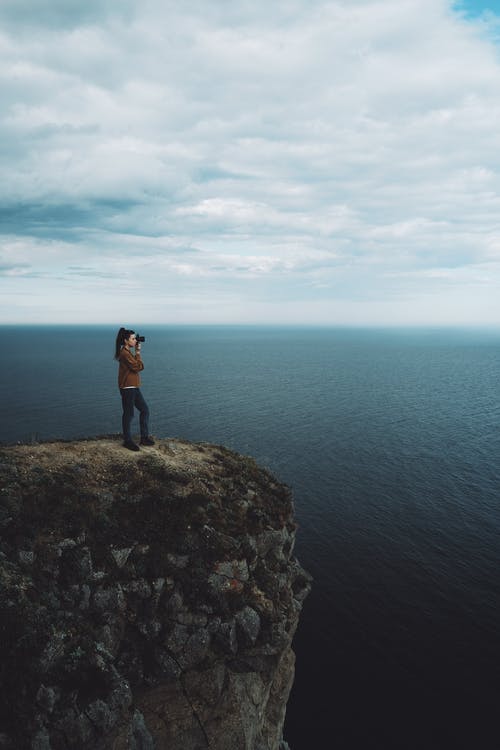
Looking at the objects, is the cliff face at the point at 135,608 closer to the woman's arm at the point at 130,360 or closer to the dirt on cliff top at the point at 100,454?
the dirt on cliff top at the point at 100,454

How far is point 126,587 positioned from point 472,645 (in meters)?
29.1

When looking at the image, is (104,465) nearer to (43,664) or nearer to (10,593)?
(10,593)

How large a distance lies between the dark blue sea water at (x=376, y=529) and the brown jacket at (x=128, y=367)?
24.9 m

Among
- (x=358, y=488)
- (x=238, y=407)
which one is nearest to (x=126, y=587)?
(x=358, y=488)

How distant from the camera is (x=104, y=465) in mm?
22109

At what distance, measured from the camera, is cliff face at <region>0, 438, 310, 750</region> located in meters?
14.2

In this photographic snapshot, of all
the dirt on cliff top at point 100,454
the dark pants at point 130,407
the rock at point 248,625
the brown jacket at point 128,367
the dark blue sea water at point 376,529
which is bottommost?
the dark blue sea water at point 376,529

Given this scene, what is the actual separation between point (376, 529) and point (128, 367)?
37.7 m

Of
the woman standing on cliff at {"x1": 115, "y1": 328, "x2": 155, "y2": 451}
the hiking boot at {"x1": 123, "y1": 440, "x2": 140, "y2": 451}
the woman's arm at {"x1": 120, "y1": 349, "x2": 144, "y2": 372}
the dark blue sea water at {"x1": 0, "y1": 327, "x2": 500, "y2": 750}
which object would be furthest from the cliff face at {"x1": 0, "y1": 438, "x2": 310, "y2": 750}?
the dark blue sea water at {"x1": 0, "y1": 327, "x2": 500, "y2": 750}

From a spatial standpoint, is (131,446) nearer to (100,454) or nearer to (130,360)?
(100,454)

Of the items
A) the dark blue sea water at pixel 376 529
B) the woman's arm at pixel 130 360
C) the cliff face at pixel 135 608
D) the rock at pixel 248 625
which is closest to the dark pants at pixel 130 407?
the woman's arm at pixel 130 360

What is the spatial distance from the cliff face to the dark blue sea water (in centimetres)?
1003

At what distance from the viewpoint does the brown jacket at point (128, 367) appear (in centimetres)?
2255

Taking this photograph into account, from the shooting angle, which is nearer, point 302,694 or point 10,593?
point 10,593
